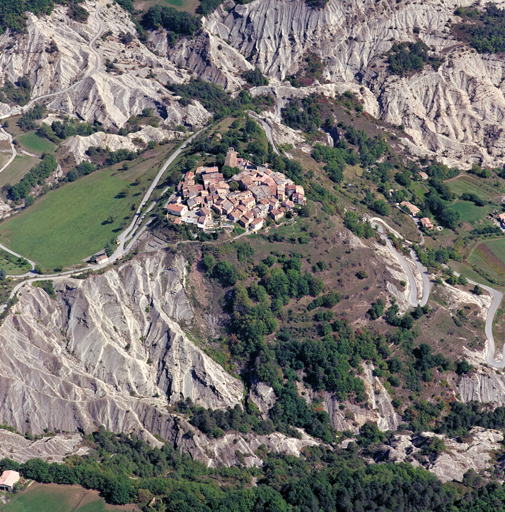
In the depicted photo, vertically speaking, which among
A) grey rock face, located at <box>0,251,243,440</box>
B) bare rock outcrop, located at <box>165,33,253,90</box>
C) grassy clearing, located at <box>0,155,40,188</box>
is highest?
bare rock outcrop, located at <box>165,33,253,90</box>

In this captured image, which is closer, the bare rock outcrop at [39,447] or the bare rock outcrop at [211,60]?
the bare rock outcrop at [39,447]

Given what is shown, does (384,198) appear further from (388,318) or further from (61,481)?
(61,481)

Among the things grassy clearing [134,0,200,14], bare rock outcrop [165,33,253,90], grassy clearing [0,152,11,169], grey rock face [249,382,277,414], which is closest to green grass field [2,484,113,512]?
grey rock face [249,382,277,414]

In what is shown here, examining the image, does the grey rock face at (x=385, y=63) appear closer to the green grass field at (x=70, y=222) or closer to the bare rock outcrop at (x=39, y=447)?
the green grass field at (x=70, y=222)

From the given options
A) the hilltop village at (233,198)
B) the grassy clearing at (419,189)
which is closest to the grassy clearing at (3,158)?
the hilltop village at (233,198)

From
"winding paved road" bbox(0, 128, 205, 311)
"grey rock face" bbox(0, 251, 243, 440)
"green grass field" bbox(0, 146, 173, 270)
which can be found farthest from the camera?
"green grass field" bbox(0, 146, 173, 270)

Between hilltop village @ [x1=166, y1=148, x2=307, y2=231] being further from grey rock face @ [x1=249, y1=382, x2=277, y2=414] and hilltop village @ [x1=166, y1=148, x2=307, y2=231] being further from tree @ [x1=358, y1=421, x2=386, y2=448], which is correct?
tree @ [x1=358, y1=421, x2=386, y2=448]
